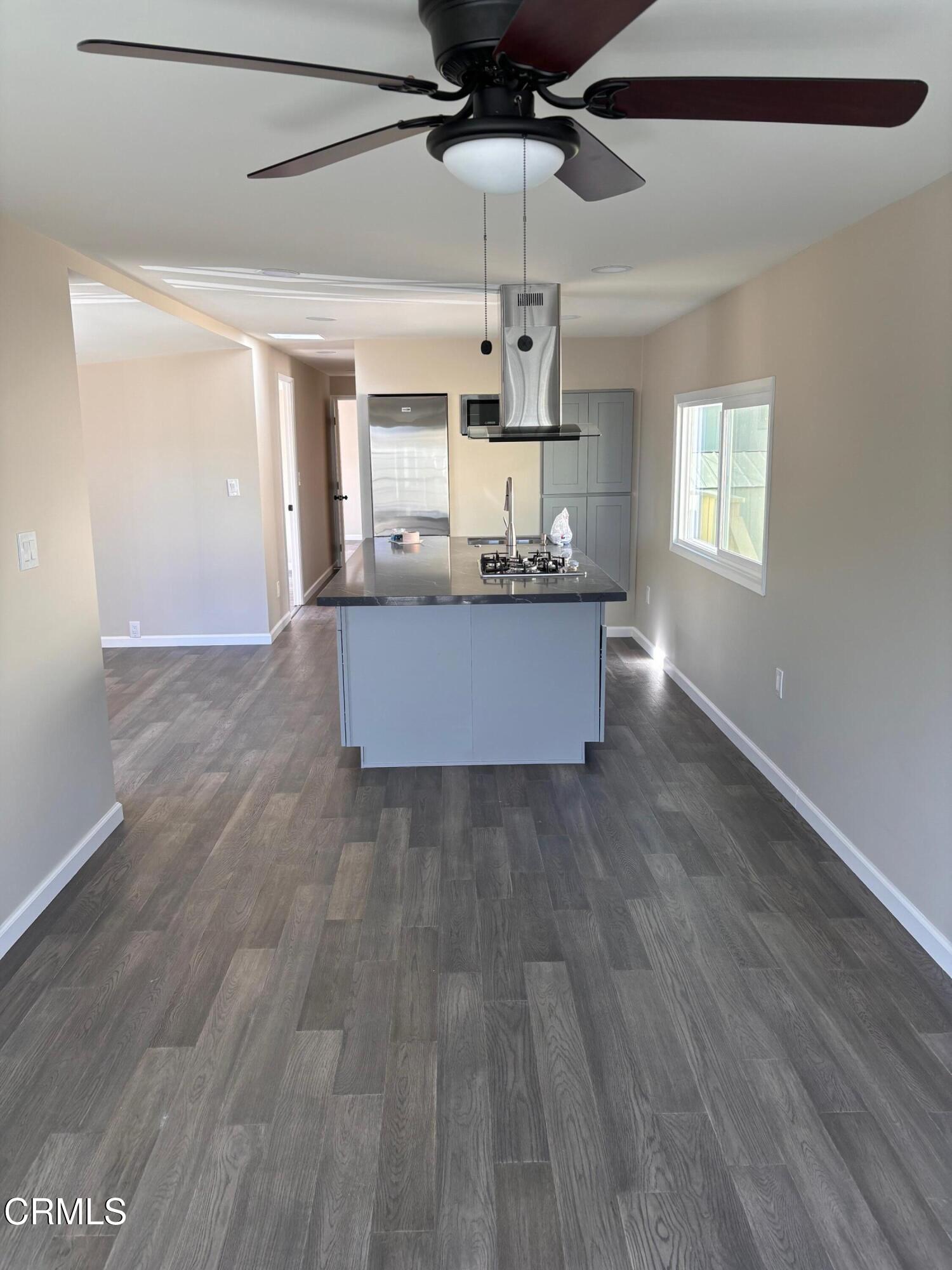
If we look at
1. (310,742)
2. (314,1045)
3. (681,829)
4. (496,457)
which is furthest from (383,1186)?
(496,457)

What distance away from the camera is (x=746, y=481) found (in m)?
4.39

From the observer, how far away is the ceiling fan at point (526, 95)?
1241mm

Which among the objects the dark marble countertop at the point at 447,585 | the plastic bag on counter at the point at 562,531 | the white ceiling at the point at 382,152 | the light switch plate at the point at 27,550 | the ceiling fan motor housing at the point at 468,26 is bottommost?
the dark marble countertop at the point at 447,585

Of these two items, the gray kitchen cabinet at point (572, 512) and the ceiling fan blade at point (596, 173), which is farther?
the gray kitchen cabinet at point (572, 512)

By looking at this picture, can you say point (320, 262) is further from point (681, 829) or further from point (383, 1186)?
point (383, 1186)

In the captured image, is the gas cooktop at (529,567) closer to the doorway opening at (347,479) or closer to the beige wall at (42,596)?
the beige wall at (42,596)

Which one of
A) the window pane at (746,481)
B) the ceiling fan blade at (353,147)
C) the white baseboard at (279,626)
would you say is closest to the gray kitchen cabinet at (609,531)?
the window pane at (746,481)

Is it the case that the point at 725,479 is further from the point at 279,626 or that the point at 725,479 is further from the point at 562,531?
the point at 279,626

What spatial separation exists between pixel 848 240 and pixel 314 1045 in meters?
3.14

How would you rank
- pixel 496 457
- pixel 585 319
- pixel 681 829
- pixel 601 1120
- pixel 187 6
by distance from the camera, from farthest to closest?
pixel 496 457
pixel 585 319
pixel 681 829
pixel 601 1120
pixel 187 6

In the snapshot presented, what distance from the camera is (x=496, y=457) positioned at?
6457 mm

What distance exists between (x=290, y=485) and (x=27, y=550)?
16.1 feet

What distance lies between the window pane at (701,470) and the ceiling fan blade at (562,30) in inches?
149

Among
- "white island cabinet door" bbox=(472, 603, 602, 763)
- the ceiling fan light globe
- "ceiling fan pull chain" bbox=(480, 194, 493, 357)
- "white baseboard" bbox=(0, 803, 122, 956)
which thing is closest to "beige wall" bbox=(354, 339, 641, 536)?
"ceiling fan pull chain" bbox=(480, 194, 493, 357)
